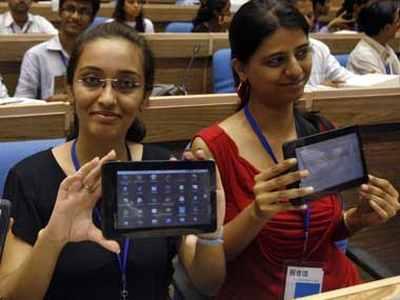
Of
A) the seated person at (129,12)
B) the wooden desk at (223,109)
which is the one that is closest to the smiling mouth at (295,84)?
the wooden desk at (223,109)

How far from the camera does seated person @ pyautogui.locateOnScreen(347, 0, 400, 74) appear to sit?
3063 mm

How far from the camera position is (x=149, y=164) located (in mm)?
965

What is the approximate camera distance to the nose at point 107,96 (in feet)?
3.62

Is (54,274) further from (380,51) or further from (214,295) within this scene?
(380,51)

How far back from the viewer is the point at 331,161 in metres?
1.18

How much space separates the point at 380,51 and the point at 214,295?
7.08ft

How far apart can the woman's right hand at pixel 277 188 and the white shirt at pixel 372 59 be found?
206 centimetres

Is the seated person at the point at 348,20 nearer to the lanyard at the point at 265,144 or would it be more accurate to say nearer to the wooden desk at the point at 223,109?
the wooden desk at the point at 223,109

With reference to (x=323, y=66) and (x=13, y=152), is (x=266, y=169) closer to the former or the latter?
(x=13, y=152)

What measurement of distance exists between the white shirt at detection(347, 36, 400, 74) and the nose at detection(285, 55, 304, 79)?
5.92ft

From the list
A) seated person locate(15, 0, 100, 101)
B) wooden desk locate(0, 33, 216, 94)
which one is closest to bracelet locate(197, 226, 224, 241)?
seated person locate(15, 0, 100, 101)

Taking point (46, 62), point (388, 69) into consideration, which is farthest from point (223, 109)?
point (388, 69)

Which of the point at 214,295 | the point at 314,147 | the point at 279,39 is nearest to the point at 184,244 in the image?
the point at 214,295

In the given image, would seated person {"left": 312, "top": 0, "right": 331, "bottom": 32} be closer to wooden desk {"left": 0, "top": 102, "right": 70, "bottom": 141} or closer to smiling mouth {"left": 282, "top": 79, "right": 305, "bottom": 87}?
wooden desk {"left": 0, "top": 102, "right": 70, "bottom": 141}
